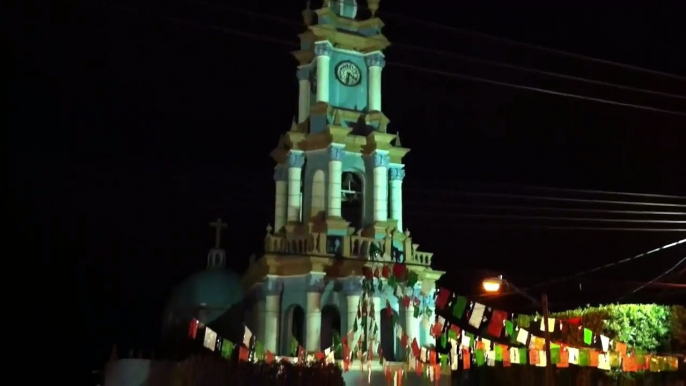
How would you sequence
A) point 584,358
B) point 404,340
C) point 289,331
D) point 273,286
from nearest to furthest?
point 584,358, point 404,340, point 273,286, point 289,331

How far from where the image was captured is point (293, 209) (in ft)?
95.6

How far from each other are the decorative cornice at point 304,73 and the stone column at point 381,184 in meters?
4.90

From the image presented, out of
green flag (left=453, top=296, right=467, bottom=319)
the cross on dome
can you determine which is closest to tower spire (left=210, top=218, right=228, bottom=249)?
the cross on dome

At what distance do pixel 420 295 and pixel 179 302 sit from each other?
13043 millimetres

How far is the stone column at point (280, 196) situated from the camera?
99.4 ft

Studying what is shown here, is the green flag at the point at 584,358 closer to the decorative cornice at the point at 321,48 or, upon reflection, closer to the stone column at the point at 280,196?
the stone column at the point at 280,196

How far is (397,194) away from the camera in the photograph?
2938 centimetres

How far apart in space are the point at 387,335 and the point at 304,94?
10.5 metres

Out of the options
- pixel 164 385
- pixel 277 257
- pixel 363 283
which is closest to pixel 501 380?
pixel 363 283

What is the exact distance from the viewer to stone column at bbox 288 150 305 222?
2906 centimetres

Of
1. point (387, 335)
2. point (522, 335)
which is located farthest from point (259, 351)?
point (522, 335)

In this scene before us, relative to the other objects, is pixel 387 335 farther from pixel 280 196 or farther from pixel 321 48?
pixel 321 48

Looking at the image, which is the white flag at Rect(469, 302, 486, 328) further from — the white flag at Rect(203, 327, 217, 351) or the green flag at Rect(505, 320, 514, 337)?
the white flag at Rect(203, 327, 217, 351)

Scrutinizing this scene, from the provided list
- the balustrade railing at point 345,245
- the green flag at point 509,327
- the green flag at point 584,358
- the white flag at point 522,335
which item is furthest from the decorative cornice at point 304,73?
the green flag at point 584,358
